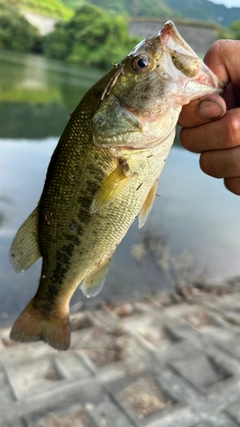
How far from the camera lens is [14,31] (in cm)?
4228

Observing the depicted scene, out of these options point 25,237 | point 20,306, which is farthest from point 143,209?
point 20,306

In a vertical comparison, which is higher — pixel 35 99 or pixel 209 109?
pixel 35 99

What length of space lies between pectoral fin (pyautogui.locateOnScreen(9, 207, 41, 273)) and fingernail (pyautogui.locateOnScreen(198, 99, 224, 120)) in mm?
957

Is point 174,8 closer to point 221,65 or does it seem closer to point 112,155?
point 221,65

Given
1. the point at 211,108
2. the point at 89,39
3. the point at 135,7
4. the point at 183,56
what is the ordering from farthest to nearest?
the point at 135,7, the point at 89,39, the point at 211,108, the point at 183,56

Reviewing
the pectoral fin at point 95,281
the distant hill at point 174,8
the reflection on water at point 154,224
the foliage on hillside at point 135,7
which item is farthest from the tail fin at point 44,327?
the foliage on hillside at point 135,7

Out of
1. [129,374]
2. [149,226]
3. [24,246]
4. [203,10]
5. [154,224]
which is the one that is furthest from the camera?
A: [203,10]

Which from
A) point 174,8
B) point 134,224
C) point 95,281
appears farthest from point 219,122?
point 174,8

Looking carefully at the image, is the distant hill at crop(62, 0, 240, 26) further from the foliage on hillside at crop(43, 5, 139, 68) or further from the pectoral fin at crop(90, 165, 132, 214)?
the pectoral fin at crop(90, 165, 132, 214)

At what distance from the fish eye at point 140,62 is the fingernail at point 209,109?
30 centimetres

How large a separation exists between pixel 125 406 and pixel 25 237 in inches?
98.8

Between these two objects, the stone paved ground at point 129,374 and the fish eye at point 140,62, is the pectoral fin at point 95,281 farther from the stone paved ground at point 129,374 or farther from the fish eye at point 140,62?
the stone paved ground at point 129,374

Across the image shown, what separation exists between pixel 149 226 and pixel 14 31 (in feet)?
137

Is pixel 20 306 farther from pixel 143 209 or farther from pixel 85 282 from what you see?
pixel 143 209
